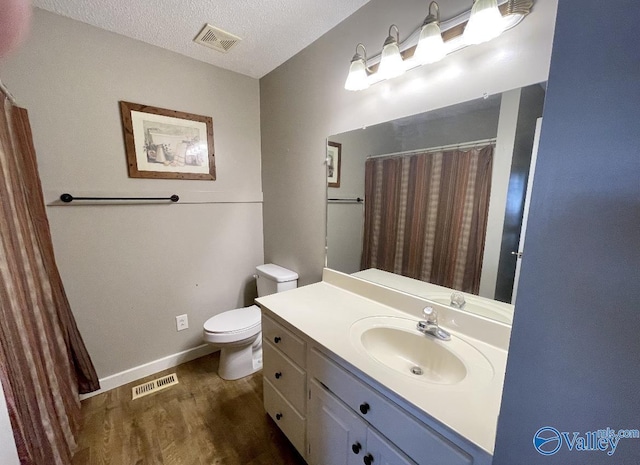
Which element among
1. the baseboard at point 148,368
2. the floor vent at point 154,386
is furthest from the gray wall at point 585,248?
the baseboard at point 148,368

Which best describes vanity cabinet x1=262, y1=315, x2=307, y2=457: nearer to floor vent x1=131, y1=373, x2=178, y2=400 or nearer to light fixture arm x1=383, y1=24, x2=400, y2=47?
floor vent x1=131, y1=373, x2=178, y2=400

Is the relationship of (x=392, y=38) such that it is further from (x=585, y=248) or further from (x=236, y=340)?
(x=236, y=340)

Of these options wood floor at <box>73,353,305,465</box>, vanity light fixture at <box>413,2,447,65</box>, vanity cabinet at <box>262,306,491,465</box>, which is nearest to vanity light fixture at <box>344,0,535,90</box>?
vanity light fixture at <box>413,2,447,65</box>

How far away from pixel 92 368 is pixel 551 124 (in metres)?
2.41

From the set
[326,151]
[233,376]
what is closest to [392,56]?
[326,151]

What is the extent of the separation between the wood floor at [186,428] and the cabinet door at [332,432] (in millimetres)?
341

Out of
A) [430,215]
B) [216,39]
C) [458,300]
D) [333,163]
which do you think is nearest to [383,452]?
[458,300]

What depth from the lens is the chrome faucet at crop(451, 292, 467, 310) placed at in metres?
1.05

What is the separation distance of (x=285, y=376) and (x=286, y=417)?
0.23 metres

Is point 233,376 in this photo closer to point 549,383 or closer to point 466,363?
point 466,363

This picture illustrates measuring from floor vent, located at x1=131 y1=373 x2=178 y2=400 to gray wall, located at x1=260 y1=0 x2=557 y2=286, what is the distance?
1155 millimetres

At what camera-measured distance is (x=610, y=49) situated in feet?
0.96

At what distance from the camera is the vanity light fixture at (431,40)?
95cm

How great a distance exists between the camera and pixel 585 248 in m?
0.33
